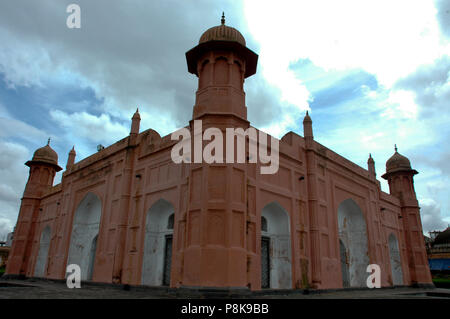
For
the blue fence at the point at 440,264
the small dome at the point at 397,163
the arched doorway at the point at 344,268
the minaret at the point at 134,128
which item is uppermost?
the small dome at the point at 397,163

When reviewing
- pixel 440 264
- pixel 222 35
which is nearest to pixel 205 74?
pixel 222 35

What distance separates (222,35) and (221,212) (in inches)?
259

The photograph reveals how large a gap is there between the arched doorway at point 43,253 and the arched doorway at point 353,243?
18332mm

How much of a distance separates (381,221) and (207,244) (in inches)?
555

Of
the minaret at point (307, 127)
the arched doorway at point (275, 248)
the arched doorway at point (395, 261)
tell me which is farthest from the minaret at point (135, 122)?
the arched doorway at point (395, 261)

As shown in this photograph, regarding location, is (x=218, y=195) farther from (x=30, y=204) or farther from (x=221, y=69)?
(x=30, y=204)

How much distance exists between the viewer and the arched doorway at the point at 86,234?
1646 centimetres

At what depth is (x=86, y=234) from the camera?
687 inches

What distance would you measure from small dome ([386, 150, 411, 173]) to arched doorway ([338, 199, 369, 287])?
25.4 ft

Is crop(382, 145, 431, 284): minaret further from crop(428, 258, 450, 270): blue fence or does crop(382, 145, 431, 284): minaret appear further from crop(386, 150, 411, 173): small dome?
crop(428, 258, 450, 270): blue fence

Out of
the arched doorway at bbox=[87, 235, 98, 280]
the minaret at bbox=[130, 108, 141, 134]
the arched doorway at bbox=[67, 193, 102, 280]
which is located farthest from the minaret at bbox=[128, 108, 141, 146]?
the arched doorway at bbox=[87, 235, 98, 280]

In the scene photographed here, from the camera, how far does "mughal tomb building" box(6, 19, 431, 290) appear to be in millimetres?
9828

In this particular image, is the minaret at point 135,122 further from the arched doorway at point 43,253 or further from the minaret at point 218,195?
the arched doorway at point 43,253
